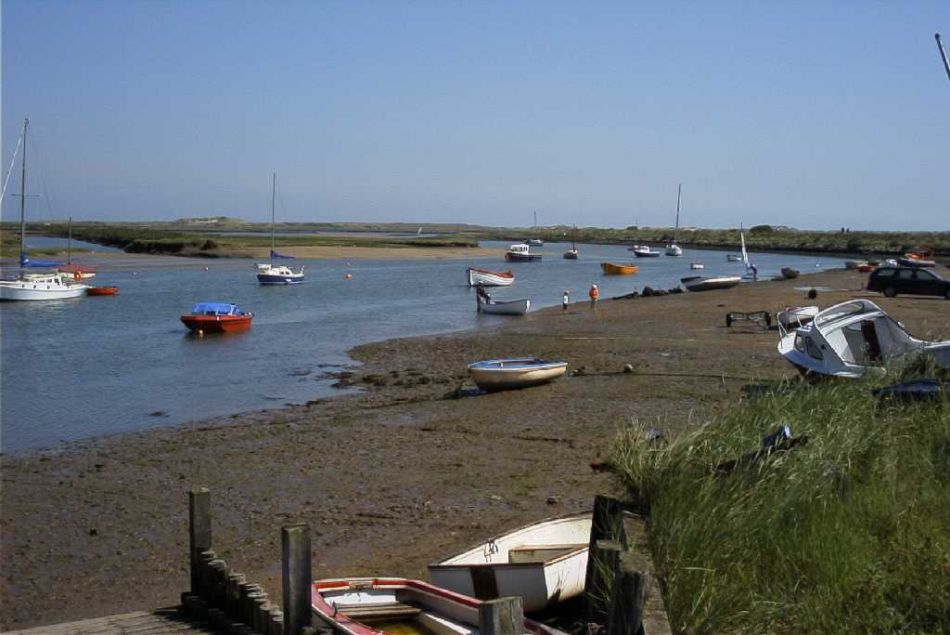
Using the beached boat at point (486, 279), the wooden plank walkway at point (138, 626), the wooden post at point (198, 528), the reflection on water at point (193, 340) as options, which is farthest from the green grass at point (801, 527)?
the beached boat at point (486, 279)

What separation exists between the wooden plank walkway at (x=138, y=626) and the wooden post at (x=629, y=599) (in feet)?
15.3

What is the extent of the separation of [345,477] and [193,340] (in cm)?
2450

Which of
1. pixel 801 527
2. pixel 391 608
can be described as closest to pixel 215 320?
pixel 391 608

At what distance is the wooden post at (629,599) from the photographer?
19.0ft

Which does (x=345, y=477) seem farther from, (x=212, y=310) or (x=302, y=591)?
(x=212, y=310)

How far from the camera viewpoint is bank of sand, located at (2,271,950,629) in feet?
40.7

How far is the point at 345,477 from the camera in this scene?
16375mm

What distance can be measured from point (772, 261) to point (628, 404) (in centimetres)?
9097

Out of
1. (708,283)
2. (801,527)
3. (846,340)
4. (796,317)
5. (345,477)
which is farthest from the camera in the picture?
(708,283)

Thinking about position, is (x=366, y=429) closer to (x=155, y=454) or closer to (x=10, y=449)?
(x=155, y=454)

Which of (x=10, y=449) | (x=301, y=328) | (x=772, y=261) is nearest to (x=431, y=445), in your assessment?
(x=10, y=449)

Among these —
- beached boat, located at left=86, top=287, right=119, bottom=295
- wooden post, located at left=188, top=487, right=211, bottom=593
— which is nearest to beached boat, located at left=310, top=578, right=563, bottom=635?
wooden post, located at left=188, top=487, right=211, bottom=593

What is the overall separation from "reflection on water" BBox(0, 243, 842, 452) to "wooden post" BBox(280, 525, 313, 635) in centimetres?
1452

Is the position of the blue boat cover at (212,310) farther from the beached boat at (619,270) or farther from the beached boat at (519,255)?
the beached boat at (519,255)
